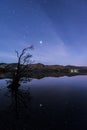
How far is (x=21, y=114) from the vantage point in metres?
17.2

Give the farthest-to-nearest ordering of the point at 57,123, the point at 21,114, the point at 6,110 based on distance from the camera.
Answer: the point at 6,110, the point at 21,114, the point at 57,123

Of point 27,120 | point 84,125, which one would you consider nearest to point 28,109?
point 27,120

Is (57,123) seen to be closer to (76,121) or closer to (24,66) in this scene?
(76,121)

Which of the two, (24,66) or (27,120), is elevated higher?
(24,66)

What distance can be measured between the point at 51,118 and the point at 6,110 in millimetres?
5455

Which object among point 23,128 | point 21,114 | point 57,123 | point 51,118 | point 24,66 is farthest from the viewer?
point 24,66

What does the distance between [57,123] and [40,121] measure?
1524 mm

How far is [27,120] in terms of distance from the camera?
600 inches

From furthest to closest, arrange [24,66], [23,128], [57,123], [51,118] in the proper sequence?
1. [24,66]
2. [51,118]
3. [57,123]
4. [23,128]

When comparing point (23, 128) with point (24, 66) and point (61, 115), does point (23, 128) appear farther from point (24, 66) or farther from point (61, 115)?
point (24, 66)

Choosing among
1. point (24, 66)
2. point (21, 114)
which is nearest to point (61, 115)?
point (21, 114)

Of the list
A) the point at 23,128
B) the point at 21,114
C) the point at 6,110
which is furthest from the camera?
the point at 6,110

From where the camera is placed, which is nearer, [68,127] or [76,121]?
[68,127]

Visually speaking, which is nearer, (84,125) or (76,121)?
(84,125)
